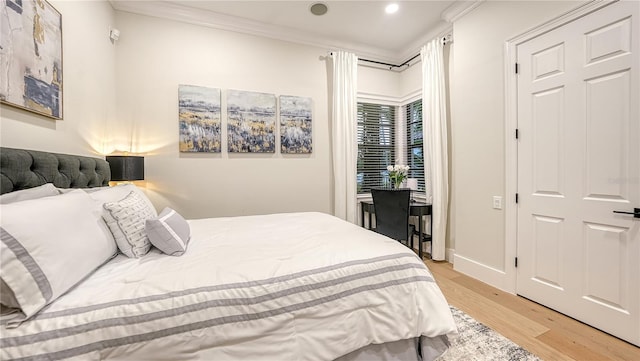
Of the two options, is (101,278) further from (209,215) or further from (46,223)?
(209,215)

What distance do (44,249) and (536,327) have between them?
9.61ft

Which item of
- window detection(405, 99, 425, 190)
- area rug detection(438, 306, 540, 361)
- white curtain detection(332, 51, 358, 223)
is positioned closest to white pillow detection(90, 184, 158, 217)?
area rug detection(438, 306, 540, 361)

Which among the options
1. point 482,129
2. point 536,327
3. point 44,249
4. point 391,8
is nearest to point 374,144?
point 482,129

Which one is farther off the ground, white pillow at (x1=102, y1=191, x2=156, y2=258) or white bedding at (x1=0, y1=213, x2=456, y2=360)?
white pillow at (x1=102, y1=191, x2=156, y2=258)

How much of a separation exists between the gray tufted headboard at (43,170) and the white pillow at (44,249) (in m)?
0.42

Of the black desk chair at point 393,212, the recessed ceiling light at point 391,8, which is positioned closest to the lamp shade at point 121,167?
the black desk chair at point 393,212

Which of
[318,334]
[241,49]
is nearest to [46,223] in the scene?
[318,334]

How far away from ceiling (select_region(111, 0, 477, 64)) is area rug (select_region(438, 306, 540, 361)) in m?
3.10

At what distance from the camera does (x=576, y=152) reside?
80.1 inches

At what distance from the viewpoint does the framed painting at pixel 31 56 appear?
1470mm

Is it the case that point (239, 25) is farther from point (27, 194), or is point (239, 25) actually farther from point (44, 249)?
point (44, 249)

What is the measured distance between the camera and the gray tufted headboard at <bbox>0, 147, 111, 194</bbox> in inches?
53.5

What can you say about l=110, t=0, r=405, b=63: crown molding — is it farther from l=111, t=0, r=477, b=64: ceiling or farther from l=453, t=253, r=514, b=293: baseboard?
l=453, t=253, r=514, b=293: baseboard

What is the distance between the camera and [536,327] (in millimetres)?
1966
